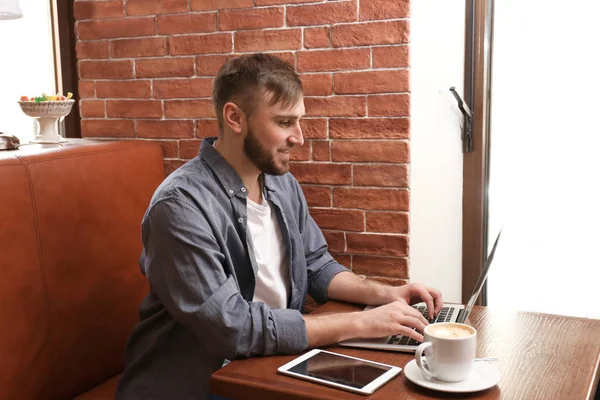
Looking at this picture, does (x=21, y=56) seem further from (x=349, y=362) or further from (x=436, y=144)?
(x=349, y=362)

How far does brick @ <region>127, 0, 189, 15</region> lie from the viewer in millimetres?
2398

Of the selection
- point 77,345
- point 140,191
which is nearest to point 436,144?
point 140,191

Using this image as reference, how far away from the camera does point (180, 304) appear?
1498mm

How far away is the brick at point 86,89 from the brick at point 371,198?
1037mm

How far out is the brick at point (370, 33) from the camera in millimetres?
2080

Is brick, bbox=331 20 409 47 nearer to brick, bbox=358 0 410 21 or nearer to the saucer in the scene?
brick, bbox=358 0 410 21

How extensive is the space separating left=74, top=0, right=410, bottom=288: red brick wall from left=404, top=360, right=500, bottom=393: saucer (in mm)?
901

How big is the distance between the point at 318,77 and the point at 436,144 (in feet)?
1.43

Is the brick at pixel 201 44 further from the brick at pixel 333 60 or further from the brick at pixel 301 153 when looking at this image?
the brick at pixel 301 153

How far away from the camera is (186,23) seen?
2.39 meters

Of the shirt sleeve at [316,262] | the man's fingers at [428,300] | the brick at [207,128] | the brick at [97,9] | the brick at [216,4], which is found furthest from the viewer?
the brick at [97,9]

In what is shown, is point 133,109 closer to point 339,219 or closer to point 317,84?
point 317,84

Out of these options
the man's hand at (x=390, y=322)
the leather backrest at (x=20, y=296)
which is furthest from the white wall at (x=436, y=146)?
the leather backrest at (x=20, y=296)

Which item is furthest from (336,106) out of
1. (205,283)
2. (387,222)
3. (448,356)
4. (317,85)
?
(448,356)
